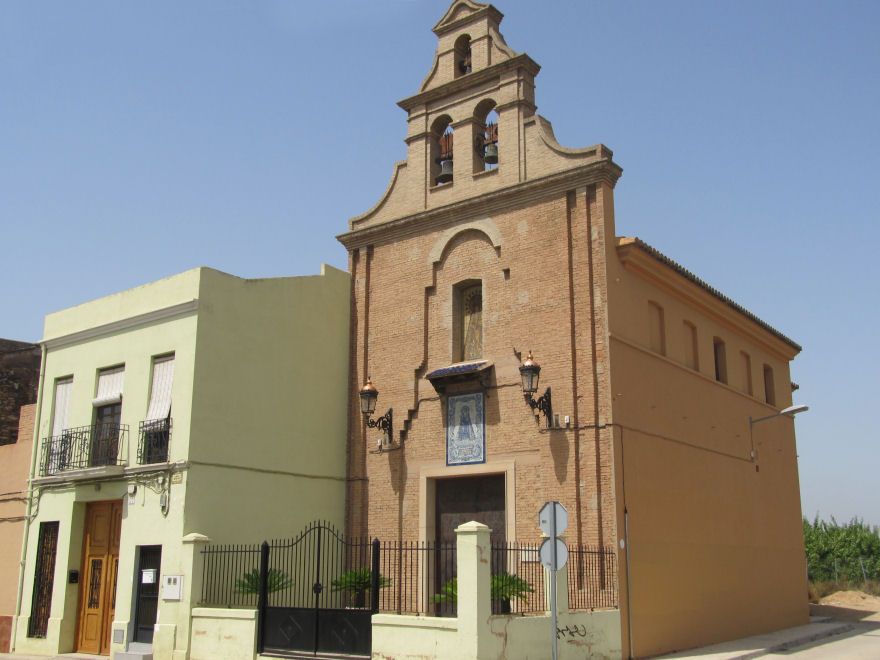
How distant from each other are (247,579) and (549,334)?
282 inches

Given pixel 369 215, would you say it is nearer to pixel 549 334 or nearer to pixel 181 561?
pixel 549 334

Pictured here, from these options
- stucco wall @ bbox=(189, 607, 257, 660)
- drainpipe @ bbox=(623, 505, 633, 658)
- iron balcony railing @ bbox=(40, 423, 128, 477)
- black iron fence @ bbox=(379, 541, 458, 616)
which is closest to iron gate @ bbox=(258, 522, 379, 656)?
stucco wall @ bbox=(189, 607, 257, 660)

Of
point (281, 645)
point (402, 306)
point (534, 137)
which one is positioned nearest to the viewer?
point (281, 645)

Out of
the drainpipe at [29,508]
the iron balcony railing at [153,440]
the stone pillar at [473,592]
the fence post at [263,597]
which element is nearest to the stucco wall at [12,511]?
the drainpipe at [29,508]

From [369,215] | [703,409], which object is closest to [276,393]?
[369,215]

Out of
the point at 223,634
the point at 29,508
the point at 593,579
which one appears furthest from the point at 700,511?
the point at 29,508

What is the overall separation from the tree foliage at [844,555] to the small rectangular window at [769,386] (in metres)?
19.5

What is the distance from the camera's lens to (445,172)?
20.0 metres

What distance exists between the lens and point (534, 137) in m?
18.3

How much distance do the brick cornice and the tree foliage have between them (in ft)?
98.2

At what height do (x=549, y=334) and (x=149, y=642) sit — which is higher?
(x=549, y=334)

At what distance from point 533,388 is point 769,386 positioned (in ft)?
36.7

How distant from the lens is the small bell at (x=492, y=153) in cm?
1916

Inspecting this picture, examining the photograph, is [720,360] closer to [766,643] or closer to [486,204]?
[766,643]
